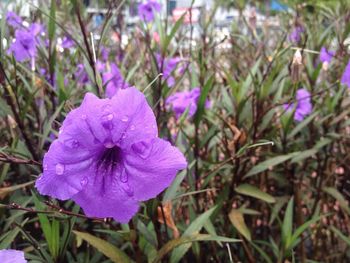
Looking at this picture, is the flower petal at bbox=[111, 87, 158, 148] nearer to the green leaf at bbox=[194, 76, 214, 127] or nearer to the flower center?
the flower center

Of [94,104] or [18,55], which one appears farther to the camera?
[18,55]

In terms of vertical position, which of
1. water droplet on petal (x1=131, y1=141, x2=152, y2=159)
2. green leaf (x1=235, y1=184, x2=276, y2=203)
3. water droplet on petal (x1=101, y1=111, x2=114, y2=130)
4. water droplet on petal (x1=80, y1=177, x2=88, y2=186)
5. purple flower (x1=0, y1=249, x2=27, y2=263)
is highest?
water droplet on petal (x1=101, y1=111, x2=114, y2=130)

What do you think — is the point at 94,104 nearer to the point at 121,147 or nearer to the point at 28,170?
the point at 121,147

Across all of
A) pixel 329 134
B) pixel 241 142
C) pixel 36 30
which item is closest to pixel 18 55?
pixel 36 30

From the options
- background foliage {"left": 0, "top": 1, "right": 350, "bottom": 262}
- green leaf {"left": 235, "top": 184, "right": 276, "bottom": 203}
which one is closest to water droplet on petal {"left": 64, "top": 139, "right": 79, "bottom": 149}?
background foliage {"left": 0, "top": 1, "right": 350, "bottom": 262}

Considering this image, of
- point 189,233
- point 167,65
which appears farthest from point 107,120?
point 167,65

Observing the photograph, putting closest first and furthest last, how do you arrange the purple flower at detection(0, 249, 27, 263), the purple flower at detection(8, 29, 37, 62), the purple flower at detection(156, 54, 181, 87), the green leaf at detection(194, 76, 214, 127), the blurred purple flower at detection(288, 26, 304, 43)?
the purple flower at detection(0, 249, 27, 263) < the green leaf at detection(194, 76, 214, 127) < the purple flower at detection(156, 54, 181, 87) < the purple flower at detection(8, 29, 37, 62) < the blurred purple flower at detection(288, 26, 304, 43)

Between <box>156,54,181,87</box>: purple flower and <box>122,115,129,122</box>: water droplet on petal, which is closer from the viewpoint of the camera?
<box>122,115,129,122</box>: water droplet on petal
